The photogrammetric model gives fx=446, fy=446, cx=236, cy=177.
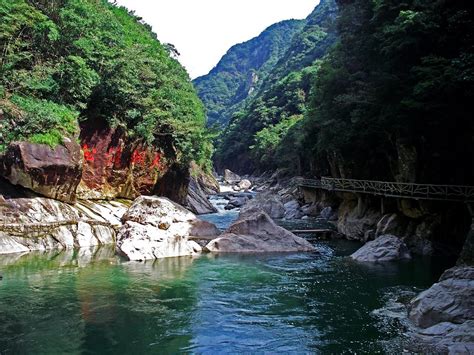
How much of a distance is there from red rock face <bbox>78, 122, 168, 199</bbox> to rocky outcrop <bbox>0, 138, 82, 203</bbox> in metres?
2.47

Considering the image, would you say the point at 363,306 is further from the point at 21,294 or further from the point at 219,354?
the point at 21,294

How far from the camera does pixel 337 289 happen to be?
555 inches

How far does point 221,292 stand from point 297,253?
24.2 ft

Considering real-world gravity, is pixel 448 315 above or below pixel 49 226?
below

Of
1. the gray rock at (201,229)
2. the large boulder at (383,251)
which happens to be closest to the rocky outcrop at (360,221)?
the large boulder at (383,251)

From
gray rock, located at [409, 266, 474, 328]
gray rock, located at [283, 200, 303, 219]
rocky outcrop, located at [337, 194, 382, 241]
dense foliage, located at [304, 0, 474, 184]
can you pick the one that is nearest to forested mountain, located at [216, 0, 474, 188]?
dense foliage, located at [304, 0, 474, 184]

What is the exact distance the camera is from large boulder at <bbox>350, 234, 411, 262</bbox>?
18594 millimetres

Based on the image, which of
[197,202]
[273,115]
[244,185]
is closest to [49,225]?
[197,202]

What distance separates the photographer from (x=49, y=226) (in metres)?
20.1

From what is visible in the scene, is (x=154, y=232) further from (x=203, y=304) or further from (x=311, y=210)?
(x=311, y=210)

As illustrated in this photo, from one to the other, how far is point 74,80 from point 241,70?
6704 inches

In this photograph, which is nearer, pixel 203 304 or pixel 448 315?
pixel 448 315

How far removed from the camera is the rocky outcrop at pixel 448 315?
9031mm

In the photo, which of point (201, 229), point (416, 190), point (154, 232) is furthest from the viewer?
point (201, 229)
